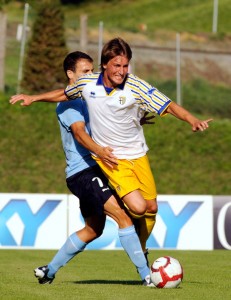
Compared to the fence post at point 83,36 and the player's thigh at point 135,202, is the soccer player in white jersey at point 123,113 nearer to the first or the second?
the player's thigh at point 135,202

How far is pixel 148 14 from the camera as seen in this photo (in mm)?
52906

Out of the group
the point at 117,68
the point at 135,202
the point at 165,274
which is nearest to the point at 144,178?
the point at 135,202

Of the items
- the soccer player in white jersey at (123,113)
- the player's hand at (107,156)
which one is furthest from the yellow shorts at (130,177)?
the player's hand at (107,156)

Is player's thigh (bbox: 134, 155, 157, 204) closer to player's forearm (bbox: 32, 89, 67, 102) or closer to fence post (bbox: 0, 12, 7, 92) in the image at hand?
player's forearm (bbox: 32, 89, 67, 102)

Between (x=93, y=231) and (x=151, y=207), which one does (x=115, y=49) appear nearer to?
(x=151, y=207)

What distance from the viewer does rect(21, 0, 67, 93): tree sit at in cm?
2556

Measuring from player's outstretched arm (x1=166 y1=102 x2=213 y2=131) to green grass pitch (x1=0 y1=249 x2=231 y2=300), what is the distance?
1.42 metres

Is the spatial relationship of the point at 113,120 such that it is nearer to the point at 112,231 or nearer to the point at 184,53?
the point at 112,231

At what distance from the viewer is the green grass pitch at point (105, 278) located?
8711mm

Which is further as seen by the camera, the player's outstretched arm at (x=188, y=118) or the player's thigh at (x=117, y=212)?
the player's thigh at (x=117, y=212)

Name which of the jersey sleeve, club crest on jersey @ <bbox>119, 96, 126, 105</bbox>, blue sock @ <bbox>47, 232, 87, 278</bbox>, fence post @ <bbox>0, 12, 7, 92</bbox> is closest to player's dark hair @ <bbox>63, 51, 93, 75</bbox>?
the jersey sleeve

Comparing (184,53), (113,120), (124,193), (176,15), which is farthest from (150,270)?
(176,15)

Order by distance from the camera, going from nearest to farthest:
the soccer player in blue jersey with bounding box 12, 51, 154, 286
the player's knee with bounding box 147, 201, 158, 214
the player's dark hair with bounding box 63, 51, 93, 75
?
the soccer player in blue jersey with bounding box 12, 51, 154, 286, the player's knee with bounding box 147, 201, 158, 214, the player's dark hair with bounding box 63, 51, 93, 75

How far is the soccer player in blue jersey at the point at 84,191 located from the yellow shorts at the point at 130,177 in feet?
0.42
